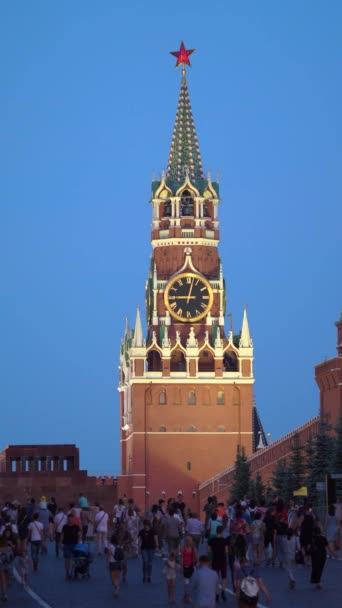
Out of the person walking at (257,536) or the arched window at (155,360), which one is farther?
the arched window at (155,360)

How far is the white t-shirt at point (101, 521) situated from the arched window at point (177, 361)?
88.2 meters

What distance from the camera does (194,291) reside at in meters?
144

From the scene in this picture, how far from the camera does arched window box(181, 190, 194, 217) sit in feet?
486

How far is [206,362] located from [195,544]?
96.2 m

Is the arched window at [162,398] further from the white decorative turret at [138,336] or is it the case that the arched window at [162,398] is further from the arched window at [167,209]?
the arched window at [167,209]

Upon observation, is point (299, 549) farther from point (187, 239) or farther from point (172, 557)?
point (187, 239)

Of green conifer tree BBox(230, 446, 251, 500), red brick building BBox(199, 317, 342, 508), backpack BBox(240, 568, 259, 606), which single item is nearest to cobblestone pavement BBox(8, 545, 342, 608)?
backpack BBox(240, 568, 259, 606)

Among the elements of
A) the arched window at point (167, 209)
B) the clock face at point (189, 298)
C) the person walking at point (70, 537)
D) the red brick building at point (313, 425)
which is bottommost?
the person walking at point (70, 537)

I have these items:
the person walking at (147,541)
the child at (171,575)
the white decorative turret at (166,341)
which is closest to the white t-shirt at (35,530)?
the person walking at (147,541)

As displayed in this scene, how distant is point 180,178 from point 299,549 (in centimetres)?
10272

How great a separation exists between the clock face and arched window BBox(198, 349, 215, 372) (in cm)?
330

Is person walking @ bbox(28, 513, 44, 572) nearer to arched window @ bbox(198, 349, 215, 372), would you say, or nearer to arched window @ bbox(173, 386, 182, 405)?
arched window @ bbox(173, 386, 182, 405)

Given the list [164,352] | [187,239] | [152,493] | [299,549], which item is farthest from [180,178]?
[299,549]

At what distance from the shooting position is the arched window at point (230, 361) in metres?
142
